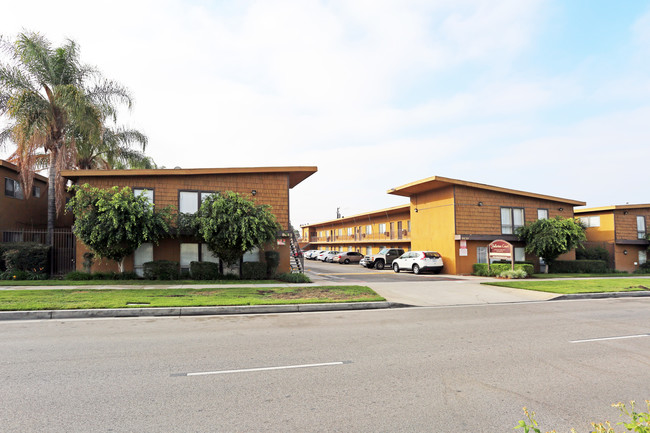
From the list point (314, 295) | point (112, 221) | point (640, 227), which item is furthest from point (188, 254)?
point (640, 227)

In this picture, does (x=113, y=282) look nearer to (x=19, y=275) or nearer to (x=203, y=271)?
(x=203, y=271)

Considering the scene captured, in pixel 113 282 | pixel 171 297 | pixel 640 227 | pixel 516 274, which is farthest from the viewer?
pixel 640 227

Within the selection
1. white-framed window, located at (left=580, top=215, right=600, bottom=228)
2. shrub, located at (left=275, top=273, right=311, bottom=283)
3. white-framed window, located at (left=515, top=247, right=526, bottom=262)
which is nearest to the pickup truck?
white-framed window, located at (left=515, top=247, right=526, bottom=262)

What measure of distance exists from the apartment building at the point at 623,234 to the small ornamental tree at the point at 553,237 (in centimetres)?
764

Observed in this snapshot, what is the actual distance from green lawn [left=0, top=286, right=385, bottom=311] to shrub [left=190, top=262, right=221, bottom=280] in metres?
3.45

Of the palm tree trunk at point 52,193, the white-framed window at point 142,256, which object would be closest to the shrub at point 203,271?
the white-framed window at point 142,256

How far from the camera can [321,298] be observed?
41.3ft

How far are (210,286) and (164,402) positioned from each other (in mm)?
11395

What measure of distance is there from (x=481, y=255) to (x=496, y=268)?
307 cm

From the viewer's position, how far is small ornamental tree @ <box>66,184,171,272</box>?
15.8 metres

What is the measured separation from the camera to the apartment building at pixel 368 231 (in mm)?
37509

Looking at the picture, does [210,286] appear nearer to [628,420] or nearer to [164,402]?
[164,402]

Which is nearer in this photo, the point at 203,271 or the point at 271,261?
the point at 203,271

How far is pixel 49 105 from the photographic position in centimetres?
1903
